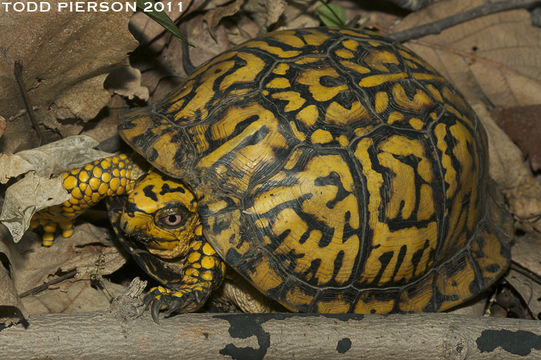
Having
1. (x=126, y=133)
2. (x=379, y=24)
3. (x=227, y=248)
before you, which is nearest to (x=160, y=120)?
(x=126, y=133)

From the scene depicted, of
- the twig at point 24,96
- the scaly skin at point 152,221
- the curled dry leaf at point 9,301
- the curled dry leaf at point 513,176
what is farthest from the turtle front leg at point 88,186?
the curled dry leaf at point 513,176

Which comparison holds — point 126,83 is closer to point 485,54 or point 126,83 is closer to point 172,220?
point 172,220

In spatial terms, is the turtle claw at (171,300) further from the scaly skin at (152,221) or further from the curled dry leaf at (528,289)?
the curled dry leaf at (528,289)

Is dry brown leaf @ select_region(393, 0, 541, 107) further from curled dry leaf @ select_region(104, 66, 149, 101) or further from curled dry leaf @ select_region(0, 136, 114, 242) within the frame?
curled dry leaf @ select_region(0, 136, 114, 242)

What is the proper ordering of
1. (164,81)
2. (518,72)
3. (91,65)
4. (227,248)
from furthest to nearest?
(518,72) → (164,81) → (91,65) → (227,248)

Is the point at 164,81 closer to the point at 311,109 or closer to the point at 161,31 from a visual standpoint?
the point at 161,31

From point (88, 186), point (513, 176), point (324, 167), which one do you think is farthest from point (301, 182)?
point (513, 176)

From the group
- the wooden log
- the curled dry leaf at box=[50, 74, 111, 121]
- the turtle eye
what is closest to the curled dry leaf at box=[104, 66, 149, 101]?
the curled dry leaf at box=[50, 74, 111, 121]
